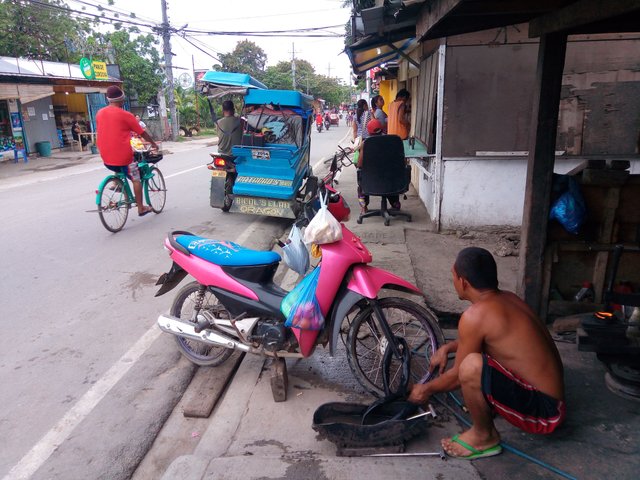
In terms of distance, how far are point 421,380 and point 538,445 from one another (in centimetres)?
79

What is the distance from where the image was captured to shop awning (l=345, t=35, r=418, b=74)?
291 inches

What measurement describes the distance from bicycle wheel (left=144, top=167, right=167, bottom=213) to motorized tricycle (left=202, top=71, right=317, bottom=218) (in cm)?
96

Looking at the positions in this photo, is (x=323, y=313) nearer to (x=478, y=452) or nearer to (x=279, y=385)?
(x=279, y=385)

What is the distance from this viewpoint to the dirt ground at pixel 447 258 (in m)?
4.74

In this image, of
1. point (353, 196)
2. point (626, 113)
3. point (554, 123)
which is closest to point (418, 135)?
point (353, 196)

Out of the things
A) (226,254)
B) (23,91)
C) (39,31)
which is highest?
(39,31)

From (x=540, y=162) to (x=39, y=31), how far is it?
86.2 ft

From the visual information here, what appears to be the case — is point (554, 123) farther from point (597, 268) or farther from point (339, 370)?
point (339, 370)

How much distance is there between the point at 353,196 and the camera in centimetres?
1066

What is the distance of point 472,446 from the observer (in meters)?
2.67

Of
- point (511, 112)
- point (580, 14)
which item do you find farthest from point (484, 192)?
point (580, 14)

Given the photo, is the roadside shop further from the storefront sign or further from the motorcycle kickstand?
the motorcycle kickstand

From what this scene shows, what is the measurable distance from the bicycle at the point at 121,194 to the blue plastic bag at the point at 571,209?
5.84 m

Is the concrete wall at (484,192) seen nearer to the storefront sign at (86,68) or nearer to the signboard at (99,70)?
the storefront sign at (86,68)
